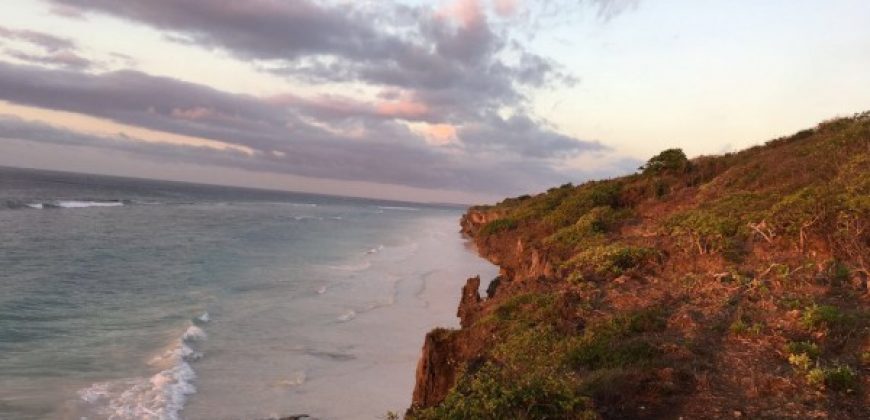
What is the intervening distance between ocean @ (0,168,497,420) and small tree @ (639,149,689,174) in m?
11.6

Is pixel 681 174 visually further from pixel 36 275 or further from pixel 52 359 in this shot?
pixel 36 275

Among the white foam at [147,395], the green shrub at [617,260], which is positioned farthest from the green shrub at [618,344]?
the white foam at [147,395]

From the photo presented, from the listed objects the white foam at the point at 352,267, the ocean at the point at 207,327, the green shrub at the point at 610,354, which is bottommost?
the ocean at the point at 207,327

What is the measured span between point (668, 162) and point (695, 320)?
25.9m

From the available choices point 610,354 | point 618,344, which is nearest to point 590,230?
point 618,344

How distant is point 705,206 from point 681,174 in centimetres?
1220

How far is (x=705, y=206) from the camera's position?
73.9ft

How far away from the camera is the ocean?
592 inches

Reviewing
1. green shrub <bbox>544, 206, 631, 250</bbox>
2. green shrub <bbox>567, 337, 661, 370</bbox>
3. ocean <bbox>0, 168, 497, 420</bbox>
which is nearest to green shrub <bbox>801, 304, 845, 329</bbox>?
green shrub <bbox>567, 337, 661, 370</bbox>

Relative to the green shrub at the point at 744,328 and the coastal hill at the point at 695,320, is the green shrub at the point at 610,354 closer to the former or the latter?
the coastal hill at the point at 695,320

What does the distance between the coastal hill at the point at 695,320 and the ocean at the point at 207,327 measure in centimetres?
466

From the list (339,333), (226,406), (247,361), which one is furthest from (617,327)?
(339,333)

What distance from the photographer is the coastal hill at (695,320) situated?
8.12 metres

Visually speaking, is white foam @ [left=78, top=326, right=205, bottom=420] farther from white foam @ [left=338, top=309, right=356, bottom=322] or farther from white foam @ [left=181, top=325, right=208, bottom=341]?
white foam @ [left=338, top=309, right=356, bottom=322]
